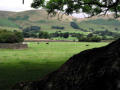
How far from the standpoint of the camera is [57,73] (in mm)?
Answer: 8812

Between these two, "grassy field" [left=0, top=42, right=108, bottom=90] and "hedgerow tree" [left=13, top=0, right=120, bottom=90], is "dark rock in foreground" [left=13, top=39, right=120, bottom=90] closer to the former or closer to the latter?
"hedgerow tree" [left=13, top=0, right=120, bottom=90]

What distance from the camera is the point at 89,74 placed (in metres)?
6.91

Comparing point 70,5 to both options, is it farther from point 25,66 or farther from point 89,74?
point 89,74

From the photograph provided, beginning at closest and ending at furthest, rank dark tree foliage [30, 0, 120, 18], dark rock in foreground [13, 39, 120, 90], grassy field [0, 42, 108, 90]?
dark rock in foreground [13, 39, 120, 90] → grassy field [0, 42, 108, 90] → dark tree foliage [30, 0, 120, 18]

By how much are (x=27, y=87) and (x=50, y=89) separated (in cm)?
191

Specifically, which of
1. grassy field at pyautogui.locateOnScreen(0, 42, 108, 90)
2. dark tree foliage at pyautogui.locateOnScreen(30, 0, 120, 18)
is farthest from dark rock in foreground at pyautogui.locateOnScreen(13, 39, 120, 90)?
dark tree foliage at pyautogui.locateOnScreen(30, 0, 120, 18)

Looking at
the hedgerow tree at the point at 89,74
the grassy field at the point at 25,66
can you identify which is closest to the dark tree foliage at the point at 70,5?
the grassy field at the point at 25,66

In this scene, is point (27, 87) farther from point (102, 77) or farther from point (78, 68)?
point (102, 77)

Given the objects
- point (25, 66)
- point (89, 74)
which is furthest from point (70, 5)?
point (89, 74)

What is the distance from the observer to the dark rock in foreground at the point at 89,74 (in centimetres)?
609

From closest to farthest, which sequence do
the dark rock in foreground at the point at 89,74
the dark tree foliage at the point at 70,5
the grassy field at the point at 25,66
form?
the dark rock in foreground at the point at 89,74
the grassy field at the point at 25,66
the dark tree foliage at the point at 70,5

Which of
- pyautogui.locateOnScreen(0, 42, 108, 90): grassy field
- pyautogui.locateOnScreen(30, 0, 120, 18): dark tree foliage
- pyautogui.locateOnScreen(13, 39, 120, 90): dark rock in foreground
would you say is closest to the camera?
pyautogui.locateOnScreen(13, 39, 120, 90): dark rock in foreground

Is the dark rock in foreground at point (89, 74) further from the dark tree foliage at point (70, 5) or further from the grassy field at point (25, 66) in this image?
the dark tree foliage at point (70, 5)

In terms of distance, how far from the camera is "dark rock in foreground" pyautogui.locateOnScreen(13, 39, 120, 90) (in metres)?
6.09
